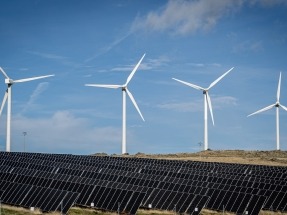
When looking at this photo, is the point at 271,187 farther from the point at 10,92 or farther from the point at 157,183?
the point at 10,92

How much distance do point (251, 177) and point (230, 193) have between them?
1571 centimetres

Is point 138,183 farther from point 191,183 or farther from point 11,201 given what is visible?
point 11,201

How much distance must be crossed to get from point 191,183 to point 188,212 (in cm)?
925

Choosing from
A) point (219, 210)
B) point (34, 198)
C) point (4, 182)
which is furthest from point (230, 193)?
point (4, 182)

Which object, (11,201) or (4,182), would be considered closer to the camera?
(11,201)

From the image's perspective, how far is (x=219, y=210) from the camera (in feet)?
129

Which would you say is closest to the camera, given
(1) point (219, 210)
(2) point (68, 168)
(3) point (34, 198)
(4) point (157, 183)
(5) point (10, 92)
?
(3) point (34, 198)

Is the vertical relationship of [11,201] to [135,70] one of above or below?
below

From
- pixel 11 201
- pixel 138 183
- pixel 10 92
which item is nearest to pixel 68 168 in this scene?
pixel 138 183

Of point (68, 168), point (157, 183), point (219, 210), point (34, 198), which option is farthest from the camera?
point (68, 168)

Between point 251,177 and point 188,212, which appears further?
point 251,177

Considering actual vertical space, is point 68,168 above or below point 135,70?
below

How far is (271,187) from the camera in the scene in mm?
45375

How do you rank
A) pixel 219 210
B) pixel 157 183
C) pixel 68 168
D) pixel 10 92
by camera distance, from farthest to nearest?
pixel 10 92 < pixel 68 168 < pixel 157 183 < pixel 219 210
